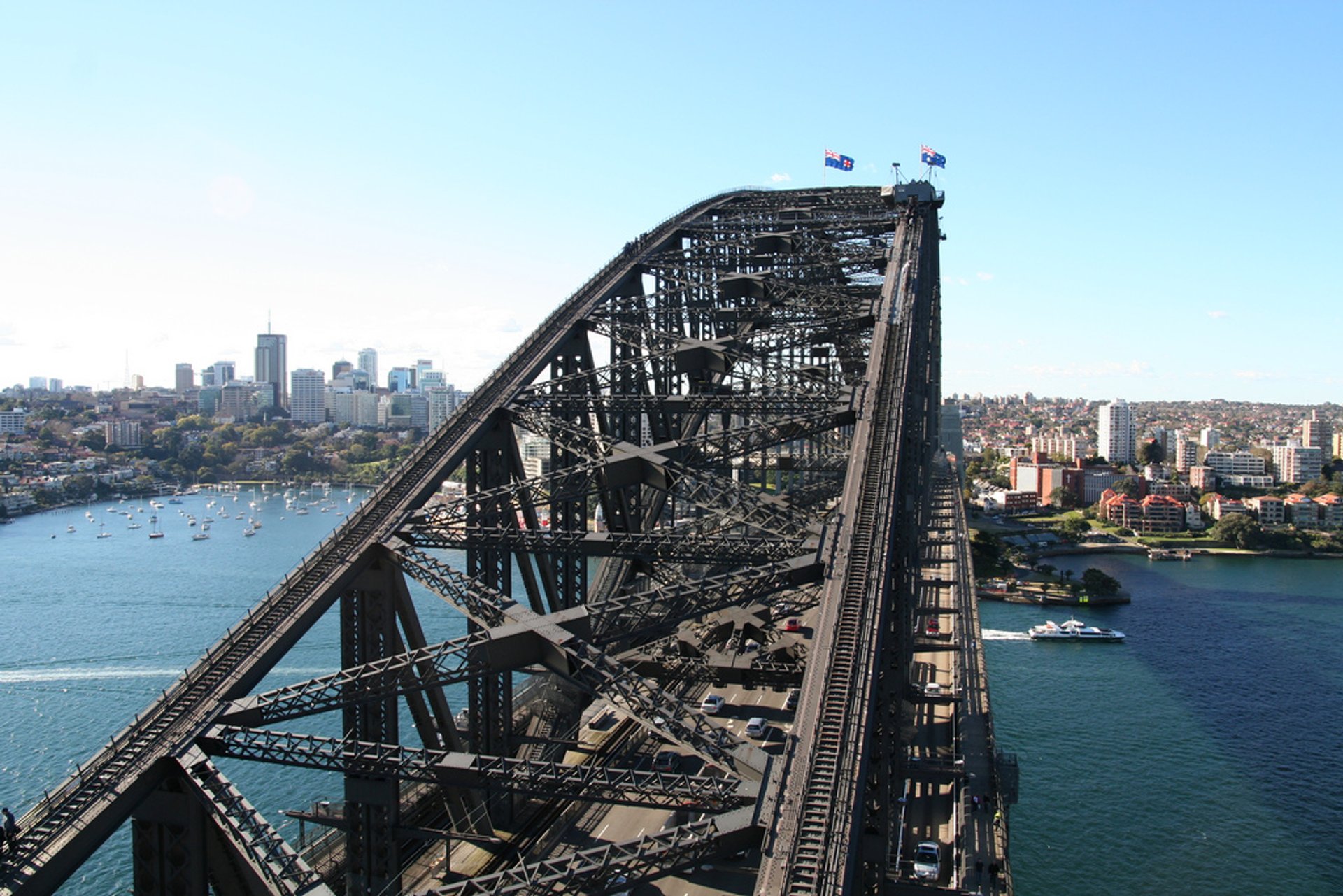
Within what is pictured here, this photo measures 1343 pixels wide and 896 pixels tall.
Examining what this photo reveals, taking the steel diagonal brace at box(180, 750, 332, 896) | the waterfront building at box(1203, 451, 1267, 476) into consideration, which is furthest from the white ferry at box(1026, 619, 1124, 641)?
the waterfront building at box(1203, 451, 1267, 476)

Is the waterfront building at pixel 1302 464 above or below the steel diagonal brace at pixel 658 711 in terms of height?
below

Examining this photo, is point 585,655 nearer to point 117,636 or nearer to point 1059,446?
point 117,636

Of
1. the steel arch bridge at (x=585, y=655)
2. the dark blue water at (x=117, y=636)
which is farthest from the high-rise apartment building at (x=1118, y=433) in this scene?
Result: the steel arch bridge at (x=585, y=655)

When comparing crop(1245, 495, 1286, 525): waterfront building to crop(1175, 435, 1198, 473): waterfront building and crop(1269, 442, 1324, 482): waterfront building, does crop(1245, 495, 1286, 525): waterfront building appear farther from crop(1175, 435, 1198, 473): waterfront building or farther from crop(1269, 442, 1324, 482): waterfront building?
crop(1175, 435, 1198, 473): waterfront building

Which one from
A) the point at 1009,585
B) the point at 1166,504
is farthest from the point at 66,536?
the point at 1166,504

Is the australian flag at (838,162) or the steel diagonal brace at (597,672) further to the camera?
the australian flag at (838,162)

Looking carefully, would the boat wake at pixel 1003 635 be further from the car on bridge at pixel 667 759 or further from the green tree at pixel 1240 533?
the green tree at pixel 1240 533

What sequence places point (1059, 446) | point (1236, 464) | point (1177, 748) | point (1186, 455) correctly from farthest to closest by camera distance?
1. point (1059, 446)
2. point (1186, 455)
3. point (1236, 464)
4. point (1177, 748)

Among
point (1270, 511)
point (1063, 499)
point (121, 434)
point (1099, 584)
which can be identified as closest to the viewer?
point (1099, 584)

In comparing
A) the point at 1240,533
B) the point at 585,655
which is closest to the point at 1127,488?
the point at 1240,533
